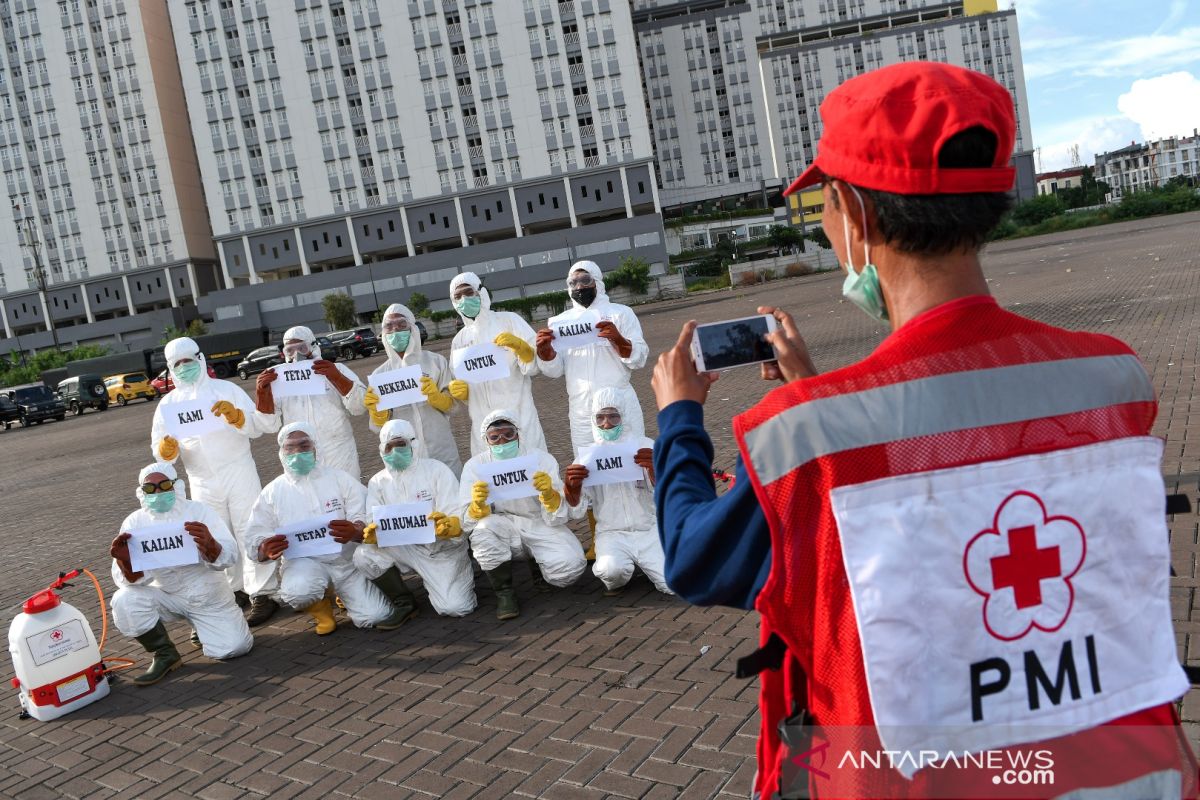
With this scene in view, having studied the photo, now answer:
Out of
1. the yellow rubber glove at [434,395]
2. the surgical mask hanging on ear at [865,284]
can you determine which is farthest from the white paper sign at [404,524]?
the surgical mask hanging on ear at [865,284]

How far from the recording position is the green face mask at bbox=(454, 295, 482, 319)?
7518 millimetres

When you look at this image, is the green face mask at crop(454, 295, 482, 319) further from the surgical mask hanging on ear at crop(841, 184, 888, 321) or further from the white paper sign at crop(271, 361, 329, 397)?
the surgical mask hanging on ear at crop(841, 184, 888, 321)

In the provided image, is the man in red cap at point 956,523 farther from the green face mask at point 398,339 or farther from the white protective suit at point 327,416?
the white protective suit at point 327,416

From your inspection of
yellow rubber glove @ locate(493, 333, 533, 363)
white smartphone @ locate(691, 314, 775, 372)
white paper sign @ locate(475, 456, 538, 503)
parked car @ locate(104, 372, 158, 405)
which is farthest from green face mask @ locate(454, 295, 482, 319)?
parked car @ locate(104, 372, 158, 405)

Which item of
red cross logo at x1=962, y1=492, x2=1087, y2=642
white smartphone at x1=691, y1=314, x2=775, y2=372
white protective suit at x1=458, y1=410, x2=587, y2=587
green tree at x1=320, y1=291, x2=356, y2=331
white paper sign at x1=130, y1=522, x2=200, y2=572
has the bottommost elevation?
white protective suit at x1=458, y1=410, x2=587, y2=587

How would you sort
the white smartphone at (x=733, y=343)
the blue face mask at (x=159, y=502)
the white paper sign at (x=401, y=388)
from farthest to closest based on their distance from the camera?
1. the white paper sign at (x=401, y=388)
2. the blue face mask at (x=159, y=502)
3. the white smartphone at (x=733, y=343)

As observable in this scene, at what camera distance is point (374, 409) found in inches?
285

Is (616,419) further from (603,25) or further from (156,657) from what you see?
(603,25)

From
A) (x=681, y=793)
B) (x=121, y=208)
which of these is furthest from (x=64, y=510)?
(x=121, y=208)

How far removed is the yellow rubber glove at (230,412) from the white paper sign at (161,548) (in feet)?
4.72

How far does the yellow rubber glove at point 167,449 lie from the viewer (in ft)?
23.2

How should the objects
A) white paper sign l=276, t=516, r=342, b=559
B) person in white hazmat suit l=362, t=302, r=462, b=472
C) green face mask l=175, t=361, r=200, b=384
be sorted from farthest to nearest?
1. person in white hazmat suit l=362, t=302, r=462, b=472
2. green face mask l=175, t=361, r=200, b=384
3. white paper sign l=276, t=516, r=342, b=559

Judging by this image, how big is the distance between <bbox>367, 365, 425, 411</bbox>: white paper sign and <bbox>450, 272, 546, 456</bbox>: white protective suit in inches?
13.7

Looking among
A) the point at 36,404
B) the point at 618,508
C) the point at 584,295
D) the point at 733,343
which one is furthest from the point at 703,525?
the point at 36,404
